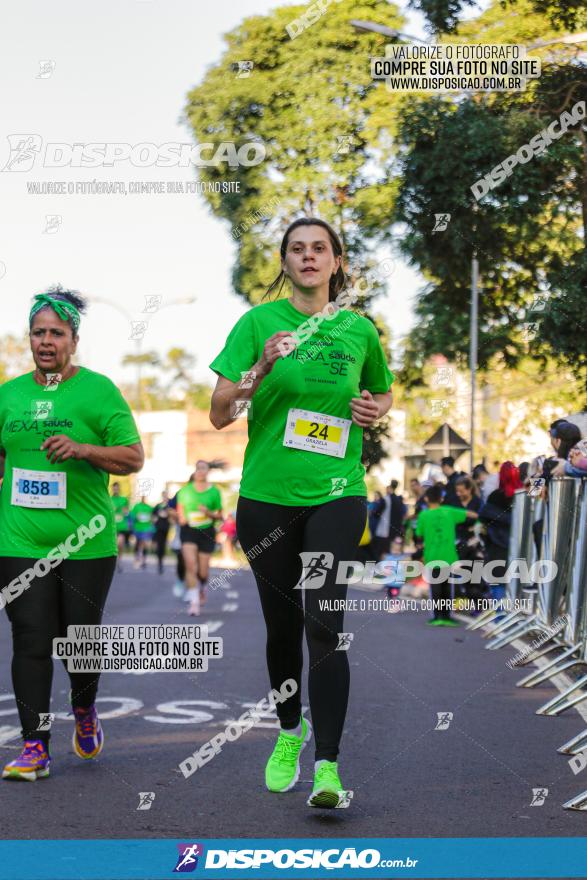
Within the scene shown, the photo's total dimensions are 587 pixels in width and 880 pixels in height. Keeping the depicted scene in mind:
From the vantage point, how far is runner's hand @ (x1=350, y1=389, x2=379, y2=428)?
528cm

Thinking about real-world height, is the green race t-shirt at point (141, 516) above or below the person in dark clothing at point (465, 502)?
below

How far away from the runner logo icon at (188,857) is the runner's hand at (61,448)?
72.4 inches

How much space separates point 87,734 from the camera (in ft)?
20.4

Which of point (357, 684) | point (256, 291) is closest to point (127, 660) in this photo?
point (357, 684)

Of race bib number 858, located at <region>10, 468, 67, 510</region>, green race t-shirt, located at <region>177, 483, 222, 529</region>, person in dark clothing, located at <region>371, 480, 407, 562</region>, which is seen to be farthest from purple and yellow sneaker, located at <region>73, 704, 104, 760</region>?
person in dark clothing, located at <region>371, 480, 407, 562</region>

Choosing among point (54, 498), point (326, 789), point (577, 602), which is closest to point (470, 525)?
point (577, 602)

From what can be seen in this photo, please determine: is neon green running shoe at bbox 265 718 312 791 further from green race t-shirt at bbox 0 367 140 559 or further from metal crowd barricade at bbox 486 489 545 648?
metal crowd barricade at bbox 486 489 545 648

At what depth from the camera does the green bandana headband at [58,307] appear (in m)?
6.05

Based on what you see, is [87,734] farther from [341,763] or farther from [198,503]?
[198,503]

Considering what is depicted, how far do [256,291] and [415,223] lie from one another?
5.82 meters

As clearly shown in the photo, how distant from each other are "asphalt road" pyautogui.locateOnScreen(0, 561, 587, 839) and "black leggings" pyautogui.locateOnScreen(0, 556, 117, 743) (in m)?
0.35

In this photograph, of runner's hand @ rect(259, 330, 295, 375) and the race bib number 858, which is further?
the race bib number 858

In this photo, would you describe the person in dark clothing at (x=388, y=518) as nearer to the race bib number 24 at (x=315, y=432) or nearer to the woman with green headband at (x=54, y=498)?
the woman with green headband at (x=54, y=498)

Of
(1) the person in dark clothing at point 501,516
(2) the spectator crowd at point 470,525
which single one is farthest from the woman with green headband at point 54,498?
(1) the person in dark clothing at point 501,516
